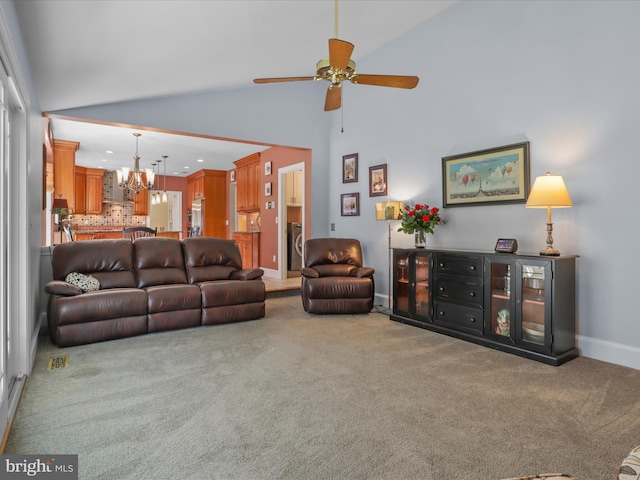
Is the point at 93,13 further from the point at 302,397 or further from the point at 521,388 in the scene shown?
the point at 521,388

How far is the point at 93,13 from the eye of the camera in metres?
2.40

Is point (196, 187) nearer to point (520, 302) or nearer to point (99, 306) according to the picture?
point (99, 306)

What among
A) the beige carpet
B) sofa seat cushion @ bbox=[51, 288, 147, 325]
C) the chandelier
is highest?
the chandelier

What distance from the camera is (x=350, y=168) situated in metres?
5.97

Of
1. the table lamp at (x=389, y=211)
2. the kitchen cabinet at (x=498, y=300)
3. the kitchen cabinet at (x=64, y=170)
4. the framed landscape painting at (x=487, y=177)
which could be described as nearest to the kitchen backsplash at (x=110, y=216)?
the kitchen cabinet at (x=64, y=170)

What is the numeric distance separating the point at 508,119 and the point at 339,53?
87.5 inches

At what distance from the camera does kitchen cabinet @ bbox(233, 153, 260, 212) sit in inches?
325

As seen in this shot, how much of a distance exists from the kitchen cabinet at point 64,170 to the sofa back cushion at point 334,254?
490 centimetres

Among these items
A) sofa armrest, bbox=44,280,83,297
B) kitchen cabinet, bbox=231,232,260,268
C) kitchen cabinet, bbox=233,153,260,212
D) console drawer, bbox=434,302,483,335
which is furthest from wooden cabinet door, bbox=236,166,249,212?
console drawer, bbox=434,302,483,335

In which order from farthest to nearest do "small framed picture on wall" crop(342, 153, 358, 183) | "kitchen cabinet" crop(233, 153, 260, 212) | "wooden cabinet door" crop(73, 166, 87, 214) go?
1. "wooden cabinet door" crop(73, 166, 87, 214)
2. "kitchen cabinet" crop(233, 153, 260, 212)
3. "small framed picture on wall" crop(342, 153, 358, 183)

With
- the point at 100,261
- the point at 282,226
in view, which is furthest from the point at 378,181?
the point at 100,261

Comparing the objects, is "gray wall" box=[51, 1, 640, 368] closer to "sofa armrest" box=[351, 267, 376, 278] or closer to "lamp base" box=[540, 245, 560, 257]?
"lamp base" box=[540, 245, 560, 257]

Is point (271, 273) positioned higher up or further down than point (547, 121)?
further down

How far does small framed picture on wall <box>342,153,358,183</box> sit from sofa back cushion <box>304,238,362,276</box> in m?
1.09
